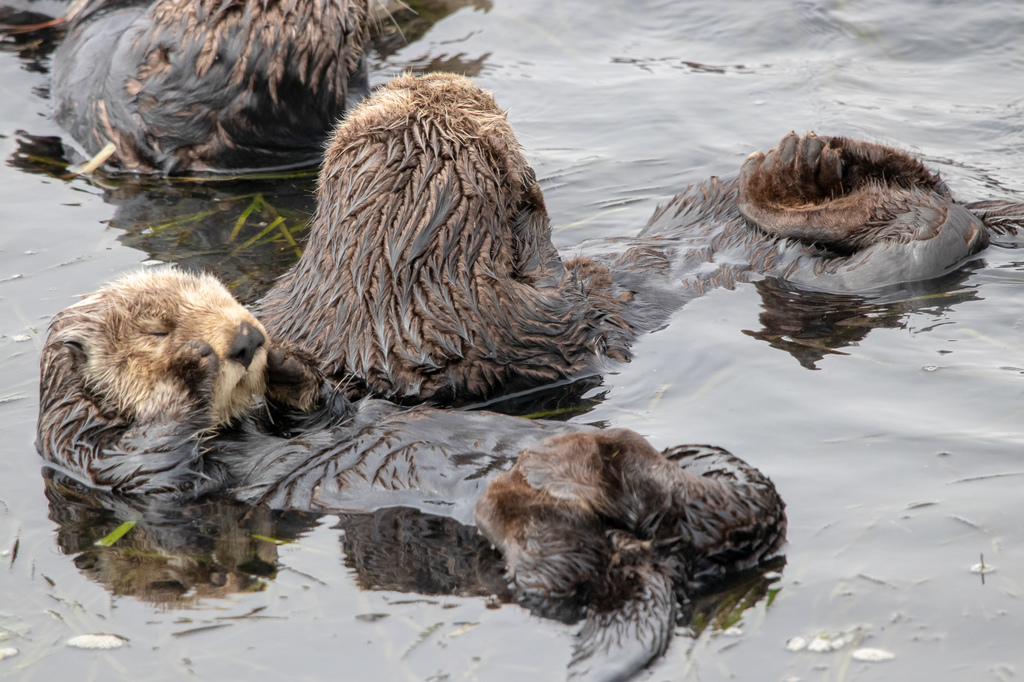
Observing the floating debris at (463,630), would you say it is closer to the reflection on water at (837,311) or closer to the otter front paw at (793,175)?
the reflection on water at (837,311)

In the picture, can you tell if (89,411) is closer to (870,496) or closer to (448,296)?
(448,296)

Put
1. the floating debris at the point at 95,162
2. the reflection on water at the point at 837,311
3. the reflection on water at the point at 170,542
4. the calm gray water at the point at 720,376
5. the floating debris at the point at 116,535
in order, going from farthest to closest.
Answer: the floating debris at the point at 95,162, the reflection on water at the point at 837,311, the floating debris at the point at 116,535, the reflection on water at the point at 170,542, the calm gray water at the point at 720,376

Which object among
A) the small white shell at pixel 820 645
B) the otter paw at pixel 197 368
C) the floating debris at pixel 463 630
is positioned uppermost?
the otter paw at pixel 197 368

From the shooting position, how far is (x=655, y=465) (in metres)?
2.54

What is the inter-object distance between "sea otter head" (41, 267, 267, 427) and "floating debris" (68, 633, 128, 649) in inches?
29.6

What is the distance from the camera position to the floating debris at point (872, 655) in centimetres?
221

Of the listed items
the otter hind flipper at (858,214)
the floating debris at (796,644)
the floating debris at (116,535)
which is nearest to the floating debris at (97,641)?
the floating debris at (116,535)

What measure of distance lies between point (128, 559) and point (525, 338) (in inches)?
57.0

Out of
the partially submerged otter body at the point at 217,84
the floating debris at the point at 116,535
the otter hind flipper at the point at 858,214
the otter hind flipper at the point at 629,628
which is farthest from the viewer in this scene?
the partially submerged otter body at the point at 217,84

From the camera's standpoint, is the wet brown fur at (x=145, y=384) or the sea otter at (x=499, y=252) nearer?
the wet brown fur at (x=145, y=384)

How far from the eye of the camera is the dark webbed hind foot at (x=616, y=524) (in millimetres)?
2420

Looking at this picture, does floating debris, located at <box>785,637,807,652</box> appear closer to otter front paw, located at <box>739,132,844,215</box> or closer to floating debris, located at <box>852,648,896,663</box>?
floating debris, located at <box>852,648,896,663</box>

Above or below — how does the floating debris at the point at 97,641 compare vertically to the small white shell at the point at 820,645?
below

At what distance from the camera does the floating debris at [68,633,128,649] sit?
2.47 metres
